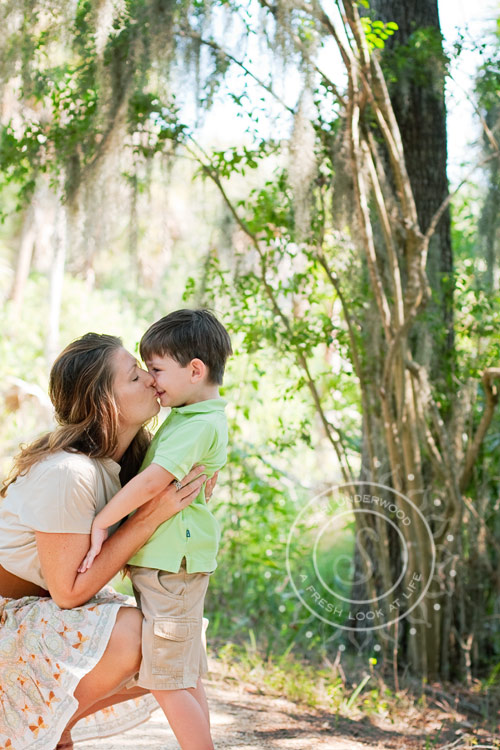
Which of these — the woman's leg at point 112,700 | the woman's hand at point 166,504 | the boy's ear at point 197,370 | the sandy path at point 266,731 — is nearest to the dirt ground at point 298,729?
the sandy path at point 266,731

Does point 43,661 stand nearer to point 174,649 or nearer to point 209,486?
point 174,649

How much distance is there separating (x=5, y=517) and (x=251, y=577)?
3.39 meters

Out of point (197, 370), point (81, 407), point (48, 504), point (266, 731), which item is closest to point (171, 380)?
point (197, 370)

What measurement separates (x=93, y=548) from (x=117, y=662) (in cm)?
30

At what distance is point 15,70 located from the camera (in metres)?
3.49

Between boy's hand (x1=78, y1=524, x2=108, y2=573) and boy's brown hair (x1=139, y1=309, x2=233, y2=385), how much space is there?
0.50 m

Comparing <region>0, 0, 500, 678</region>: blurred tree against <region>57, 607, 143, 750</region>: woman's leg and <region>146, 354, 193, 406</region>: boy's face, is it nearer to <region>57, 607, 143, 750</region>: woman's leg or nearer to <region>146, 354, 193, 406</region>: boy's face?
<region>146, 354, 193, 406</region>: boy's face

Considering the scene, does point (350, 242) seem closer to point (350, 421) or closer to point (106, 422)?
point (350, 421)

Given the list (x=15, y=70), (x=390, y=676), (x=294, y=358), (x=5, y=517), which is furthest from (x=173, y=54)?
(x=390, y=676)

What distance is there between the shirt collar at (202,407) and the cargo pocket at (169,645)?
1.76 ft

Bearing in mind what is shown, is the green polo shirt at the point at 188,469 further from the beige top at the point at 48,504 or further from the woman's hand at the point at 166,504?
the beige top at the point at 48,504

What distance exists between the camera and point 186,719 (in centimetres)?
197

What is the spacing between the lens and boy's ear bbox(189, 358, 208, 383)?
216cm

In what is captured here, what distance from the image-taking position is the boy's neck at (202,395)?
219 centimetres
